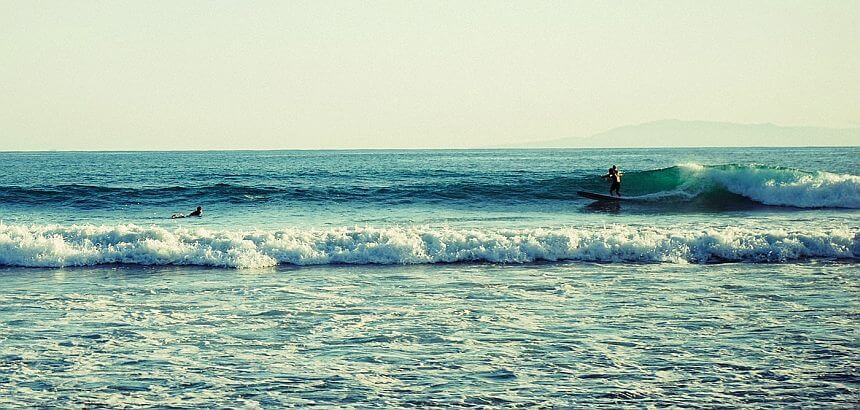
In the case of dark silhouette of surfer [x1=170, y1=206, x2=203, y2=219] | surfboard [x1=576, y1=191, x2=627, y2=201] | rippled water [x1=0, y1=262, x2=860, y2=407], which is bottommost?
dark silhouette of surfer [x1=170, y1=206, x2=203, y2=219]

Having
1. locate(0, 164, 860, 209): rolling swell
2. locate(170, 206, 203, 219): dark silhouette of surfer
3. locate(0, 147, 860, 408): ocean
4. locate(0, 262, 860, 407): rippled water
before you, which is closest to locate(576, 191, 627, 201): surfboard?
locate(0, 164, 860, 209): rolling swell

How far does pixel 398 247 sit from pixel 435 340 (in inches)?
309

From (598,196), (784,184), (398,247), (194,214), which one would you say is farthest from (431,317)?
(784,184)

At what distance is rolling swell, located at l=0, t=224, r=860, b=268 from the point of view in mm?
17531

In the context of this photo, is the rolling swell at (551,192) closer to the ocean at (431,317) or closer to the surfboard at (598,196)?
the surfboard at (598,196)

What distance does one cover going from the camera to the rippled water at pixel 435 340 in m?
8.10

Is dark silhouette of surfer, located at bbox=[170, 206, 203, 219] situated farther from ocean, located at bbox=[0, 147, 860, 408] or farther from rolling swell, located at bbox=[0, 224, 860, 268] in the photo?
rolling swell, located at bbox=[0, 224, 860, 268]

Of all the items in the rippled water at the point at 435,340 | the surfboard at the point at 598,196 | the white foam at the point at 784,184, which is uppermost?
the white foam at the point at 784,184

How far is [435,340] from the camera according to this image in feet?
33.0

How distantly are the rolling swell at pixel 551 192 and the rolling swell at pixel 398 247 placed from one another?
14218 mm

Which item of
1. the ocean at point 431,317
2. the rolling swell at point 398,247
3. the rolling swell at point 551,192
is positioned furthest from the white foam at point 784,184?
the rolling swell at point 398,247

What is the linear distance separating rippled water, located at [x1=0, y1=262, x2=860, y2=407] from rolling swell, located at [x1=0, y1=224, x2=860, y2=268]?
2270 mm

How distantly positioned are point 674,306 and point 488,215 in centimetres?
1807

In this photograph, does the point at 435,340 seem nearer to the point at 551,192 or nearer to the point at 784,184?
the point at 784,184
